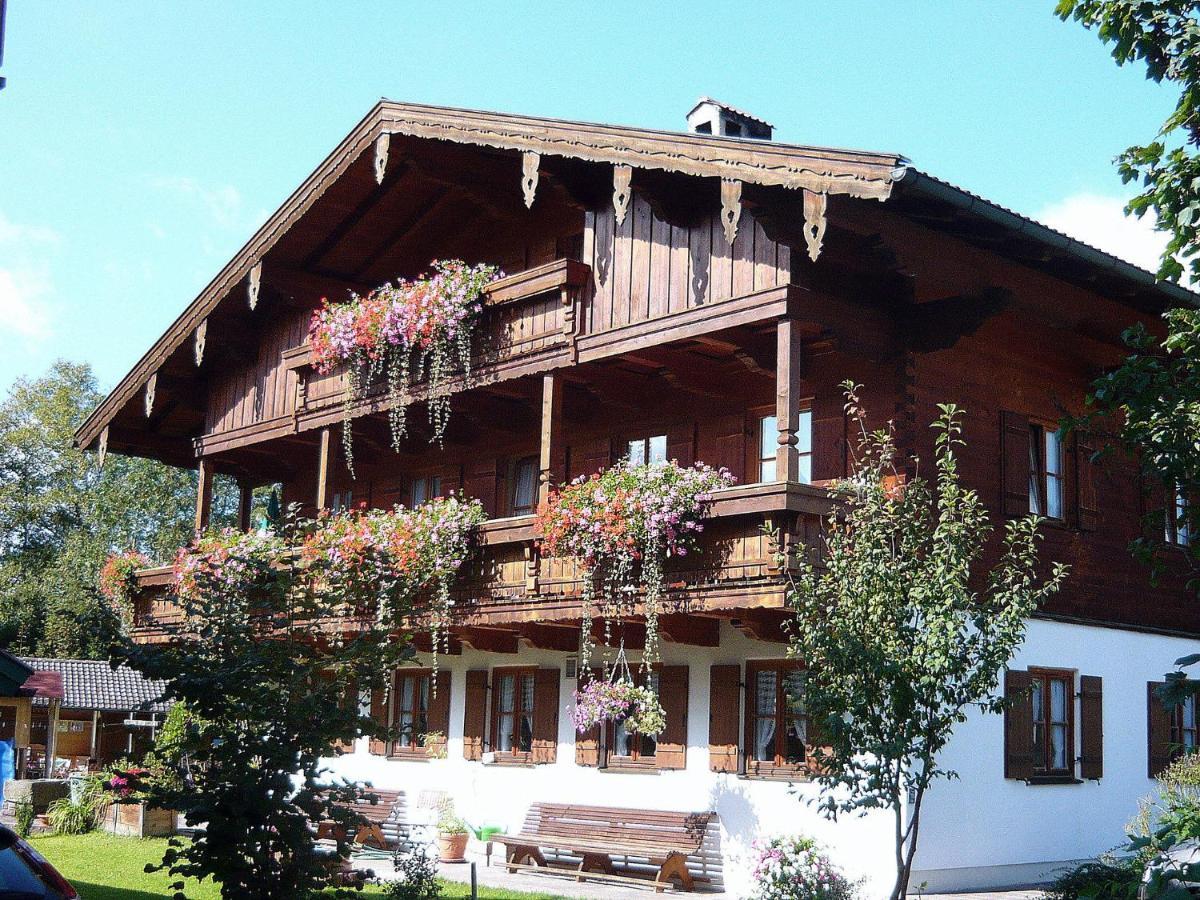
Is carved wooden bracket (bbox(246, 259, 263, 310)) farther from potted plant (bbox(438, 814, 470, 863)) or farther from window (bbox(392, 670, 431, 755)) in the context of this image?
potted plant (bbox(438, 814, 470, 863))

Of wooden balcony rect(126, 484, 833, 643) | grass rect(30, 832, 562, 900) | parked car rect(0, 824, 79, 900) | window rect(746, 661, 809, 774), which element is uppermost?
wooden balcony rect(126, 484, 833, 643)

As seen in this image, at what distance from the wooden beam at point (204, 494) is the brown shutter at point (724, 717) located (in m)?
9.79

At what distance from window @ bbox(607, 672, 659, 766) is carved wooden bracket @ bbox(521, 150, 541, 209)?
5.63m

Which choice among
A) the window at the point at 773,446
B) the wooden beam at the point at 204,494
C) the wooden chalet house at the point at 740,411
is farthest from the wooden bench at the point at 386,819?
the window at the point at 773,446

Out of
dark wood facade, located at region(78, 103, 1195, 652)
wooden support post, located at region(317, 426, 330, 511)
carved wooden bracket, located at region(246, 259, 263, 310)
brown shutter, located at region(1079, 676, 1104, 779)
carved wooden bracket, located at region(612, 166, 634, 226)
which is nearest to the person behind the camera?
dark wood facade, located at region(78, 103, 1195, 652)

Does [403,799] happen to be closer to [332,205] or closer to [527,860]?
[527,860]

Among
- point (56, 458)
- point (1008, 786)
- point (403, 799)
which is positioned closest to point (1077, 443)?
point (1008, 786)

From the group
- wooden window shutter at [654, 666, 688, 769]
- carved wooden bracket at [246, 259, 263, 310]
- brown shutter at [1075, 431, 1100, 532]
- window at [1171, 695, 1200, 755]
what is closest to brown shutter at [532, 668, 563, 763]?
wooden window shutter at [654, 666, 688, 769]

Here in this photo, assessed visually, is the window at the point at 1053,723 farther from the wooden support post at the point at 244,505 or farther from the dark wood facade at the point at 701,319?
the wooden support post at the point at 244,505

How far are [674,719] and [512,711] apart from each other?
3.31 meters

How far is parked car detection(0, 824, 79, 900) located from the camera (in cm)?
790

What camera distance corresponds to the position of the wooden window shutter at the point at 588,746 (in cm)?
1728

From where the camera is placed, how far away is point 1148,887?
539 cm

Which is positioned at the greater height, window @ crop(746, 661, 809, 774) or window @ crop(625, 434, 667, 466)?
window @ crop(625, 434, 667, 466)
